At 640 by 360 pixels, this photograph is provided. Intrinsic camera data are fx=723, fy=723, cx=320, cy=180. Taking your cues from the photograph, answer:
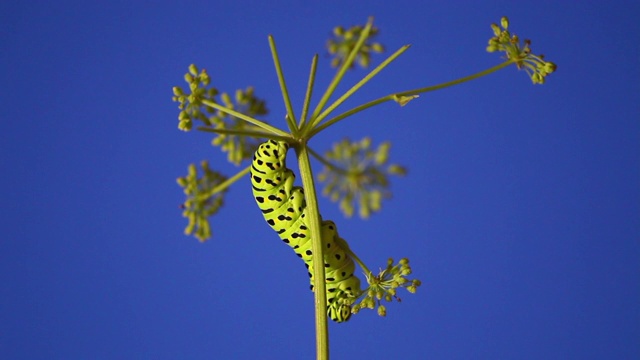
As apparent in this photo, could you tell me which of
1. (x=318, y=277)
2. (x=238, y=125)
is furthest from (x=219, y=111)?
(x=318, y=277)

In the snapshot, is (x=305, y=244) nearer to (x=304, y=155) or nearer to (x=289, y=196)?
(x=289, y=196)

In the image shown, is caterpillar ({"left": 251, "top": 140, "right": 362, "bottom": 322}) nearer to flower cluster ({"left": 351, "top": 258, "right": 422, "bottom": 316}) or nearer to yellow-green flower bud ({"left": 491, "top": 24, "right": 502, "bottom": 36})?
flower cluster ({"left": 351, "top": 258, "right": 422, "bottom": 316})

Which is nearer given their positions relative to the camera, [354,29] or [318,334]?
[318,334]

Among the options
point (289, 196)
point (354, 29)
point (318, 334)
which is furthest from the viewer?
point (354, 29)

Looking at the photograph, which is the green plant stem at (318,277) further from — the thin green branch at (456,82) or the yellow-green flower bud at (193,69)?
the yellow-green flower bud at (193,69)

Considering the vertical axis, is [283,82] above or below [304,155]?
above

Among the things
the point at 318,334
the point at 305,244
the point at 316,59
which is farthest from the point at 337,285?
the point at 316,59

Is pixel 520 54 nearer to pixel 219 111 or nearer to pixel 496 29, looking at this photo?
pixel 496 29
